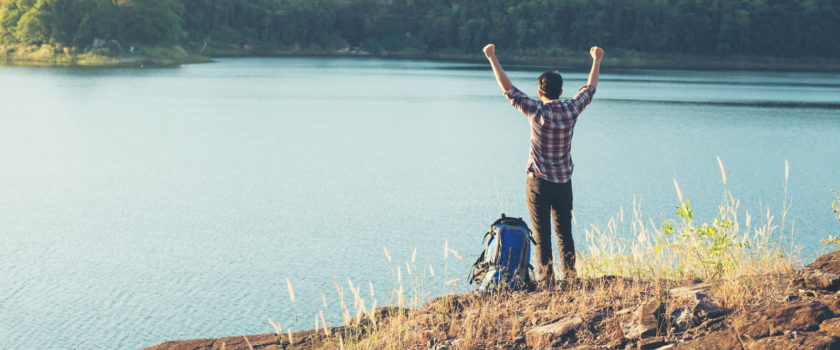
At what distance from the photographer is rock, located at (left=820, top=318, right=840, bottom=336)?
371cm

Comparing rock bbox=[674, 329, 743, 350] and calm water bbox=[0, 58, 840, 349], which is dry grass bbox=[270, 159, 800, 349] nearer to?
rock bbox=[674, 329, 743, 350]

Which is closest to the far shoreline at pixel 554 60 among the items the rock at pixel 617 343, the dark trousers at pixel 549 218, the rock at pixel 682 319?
the dark trousers at pixel 549 218

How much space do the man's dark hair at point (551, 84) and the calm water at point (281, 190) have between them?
4.08 metres

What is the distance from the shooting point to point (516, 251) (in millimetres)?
5398

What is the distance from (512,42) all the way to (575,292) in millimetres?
120414

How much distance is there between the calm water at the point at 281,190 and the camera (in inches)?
365

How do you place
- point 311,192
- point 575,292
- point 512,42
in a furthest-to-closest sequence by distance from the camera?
point 512,42 → point 311,192 → point 575,292

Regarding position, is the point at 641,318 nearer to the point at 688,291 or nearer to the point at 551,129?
the point at 688,291

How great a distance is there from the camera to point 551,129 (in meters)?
5.24

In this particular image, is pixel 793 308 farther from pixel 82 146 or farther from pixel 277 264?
pixel 82 146

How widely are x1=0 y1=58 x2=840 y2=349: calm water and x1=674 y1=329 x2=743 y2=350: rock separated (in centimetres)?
522

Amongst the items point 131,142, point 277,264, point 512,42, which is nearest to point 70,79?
point 131,142

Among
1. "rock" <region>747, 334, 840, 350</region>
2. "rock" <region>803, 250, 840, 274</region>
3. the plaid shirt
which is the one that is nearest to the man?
the plaid shirt

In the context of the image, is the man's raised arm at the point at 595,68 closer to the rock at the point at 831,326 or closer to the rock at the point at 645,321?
the rock at the point at 645,321
